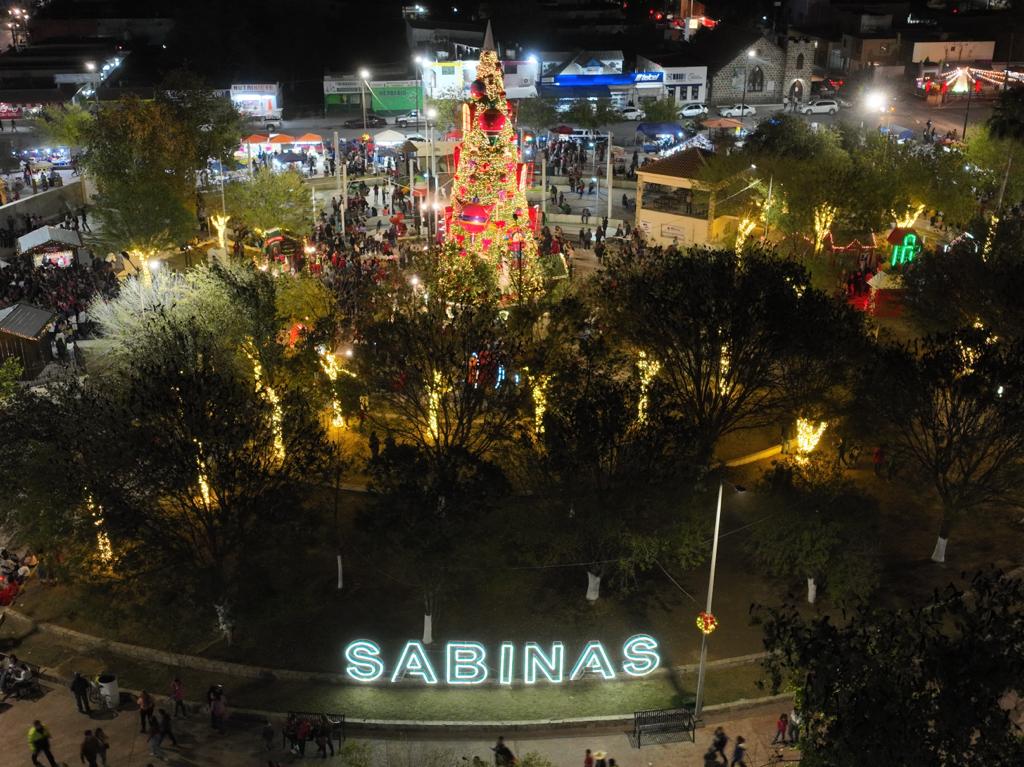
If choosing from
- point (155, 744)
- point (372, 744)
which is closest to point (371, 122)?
point (372, 744)

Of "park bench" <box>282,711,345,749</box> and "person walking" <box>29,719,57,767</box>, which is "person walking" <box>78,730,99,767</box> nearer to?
"person walking" <box>29,719,57,767</box>

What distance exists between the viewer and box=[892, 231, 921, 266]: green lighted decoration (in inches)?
1869

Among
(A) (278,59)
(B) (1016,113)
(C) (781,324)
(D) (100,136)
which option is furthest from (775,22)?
(C) (781,324)

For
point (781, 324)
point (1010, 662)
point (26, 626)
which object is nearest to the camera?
point (1010, 662)

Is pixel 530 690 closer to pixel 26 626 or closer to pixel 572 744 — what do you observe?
pixel 572 744

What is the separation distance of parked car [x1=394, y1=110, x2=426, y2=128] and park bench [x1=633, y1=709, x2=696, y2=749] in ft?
206

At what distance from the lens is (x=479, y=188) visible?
36.4m

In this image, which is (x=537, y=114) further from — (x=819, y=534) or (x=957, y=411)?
(x=819, y=534)

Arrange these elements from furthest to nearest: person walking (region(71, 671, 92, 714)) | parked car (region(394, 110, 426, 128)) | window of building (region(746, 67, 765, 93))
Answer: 1. window of building (region(746, 67, 765, 93))
2. parked car (region(394, 110, 426, 128))
3. person walking (region(71, 671, 92, 714))

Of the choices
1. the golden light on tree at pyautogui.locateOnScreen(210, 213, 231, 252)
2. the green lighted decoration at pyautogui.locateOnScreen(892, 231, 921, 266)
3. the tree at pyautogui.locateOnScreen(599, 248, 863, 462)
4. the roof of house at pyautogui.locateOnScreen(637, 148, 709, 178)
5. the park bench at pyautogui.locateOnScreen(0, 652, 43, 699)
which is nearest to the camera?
the park bench at pyautogui.locateOnScreen(0, 652, 43, 699)

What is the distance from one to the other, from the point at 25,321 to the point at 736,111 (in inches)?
2398

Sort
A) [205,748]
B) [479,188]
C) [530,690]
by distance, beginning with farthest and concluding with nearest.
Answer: [479,188] < [530,690] < [205,748]

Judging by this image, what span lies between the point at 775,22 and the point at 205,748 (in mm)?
104112

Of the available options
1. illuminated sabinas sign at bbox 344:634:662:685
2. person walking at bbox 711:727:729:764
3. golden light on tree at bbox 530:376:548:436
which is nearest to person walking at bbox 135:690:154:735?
illuminated sabinas sign at bbox 344:634:662:685
